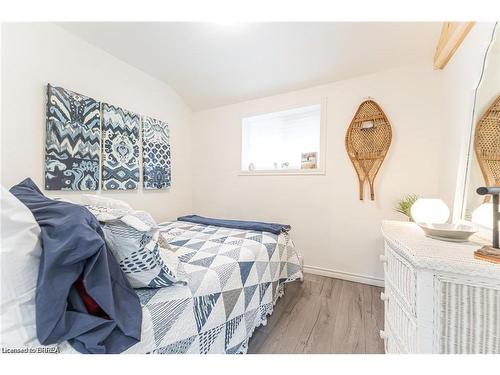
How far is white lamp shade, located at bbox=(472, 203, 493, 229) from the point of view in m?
0.89

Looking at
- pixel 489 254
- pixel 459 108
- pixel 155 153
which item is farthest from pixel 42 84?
pixel 459 108

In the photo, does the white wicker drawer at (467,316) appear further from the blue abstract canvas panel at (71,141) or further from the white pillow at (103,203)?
the blue abstract canvas panel at (71,141)

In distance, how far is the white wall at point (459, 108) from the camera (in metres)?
1.22

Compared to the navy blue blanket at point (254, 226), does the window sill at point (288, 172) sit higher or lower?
higher

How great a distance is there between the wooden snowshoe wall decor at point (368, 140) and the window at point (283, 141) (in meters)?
0.40

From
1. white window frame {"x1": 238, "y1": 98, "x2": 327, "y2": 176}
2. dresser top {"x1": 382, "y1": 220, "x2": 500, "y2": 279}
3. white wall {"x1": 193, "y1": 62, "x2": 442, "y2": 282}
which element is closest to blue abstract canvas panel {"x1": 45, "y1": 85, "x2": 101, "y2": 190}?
white wall {"x1": 193, "y1": 62, "x2": 442, "y2": 282}

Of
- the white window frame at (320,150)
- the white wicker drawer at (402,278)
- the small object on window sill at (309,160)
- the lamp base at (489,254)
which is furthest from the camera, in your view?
the small object on window sill at (309,160)

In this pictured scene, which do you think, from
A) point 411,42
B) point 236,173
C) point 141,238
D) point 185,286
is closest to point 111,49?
point 236,173

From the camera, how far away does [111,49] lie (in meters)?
2.04

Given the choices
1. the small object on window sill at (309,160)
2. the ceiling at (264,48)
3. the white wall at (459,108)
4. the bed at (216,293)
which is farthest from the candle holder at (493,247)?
the small object on window sill at (309,160)

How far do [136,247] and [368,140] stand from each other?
230cm

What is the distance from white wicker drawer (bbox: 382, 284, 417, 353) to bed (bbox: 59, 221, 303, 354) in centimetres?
75

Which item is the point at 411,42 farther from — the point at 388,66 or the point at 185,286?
the point at 185,286

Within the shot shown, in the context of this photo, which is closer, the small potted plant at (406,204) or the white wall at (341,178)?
the small potted plant at (406,204)
